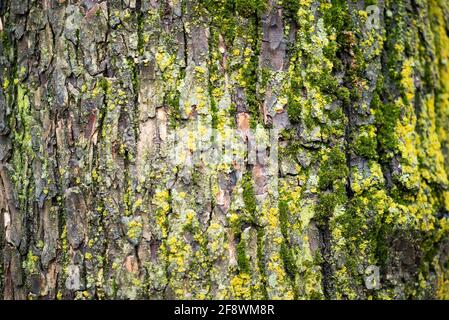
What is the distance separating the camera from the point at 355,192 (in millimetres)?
1956

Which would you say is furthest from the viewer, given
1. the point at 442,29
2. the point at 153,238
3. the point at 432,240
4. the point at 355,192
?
the point at 442,29

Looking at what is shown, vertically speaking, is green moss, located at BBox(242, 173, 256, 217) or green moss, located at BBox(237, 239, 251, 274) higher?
green moss, located at BBox(242, 173, 256, 217)

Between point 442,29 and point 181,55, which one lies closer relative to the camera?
point 181,55

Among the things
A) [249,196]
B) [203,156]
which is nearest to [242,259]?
[249,196]

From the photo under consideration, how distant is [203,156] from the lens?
6.07ft

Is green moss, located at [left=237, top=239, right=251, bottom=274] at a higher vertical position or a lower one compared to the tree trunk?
lower

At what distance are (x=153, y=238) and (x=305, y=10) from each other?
92cm

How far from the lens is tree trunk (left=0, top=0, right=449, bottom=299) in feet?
6.04

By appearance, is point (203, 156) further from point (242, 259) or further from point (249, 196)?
point (242, 259)

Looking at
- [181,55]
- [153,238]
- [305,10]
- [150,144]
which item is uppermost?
[305,10]

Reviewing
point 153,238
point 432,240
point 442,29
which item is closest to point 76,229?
point 153,238

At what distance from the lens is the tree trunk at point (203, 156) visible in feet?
6.04

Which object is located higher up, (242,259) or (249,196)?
(249,196)

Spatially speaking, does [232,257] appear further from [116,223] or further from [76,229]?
[76,229]
